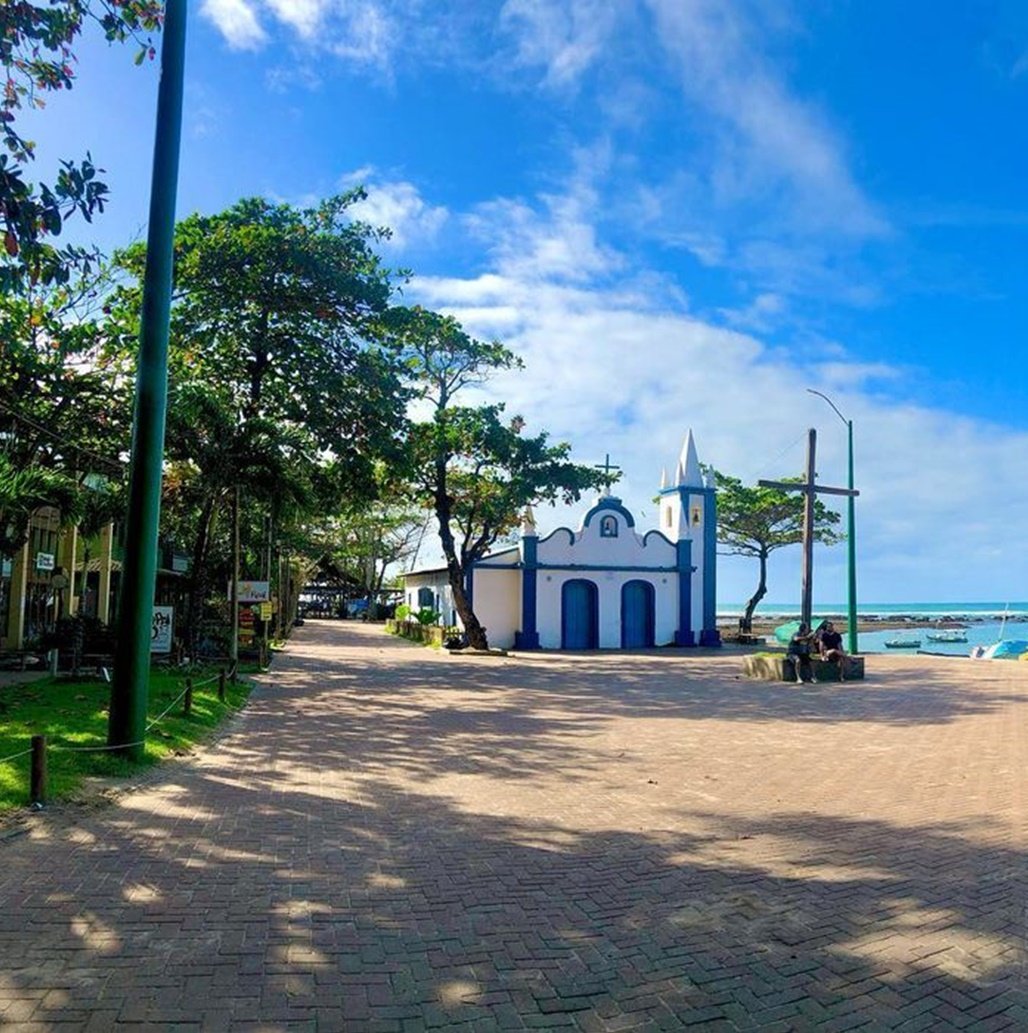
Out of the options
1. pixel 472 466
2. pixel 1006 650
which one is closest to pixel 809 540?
pixel 472 466

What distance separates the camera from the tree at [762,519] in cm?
4238

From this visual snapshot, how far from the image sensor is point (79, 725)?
10.2m

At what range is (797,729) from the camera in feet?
40.3

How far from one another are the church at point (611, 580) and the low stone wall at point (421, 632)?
152 cm

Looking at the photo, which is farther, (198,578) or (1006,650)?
(1006,650)

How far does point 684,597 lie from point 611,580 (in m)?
3.28

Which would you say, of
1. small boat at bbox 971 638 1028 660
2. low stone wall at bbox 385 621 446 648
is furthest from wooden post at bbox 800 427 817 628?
small boat at bbox 971 638 1028 660

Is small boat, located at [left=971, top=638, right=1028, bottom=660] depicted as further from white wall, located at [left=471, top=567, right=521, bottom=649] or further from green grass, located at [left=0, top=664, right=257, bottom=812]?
green grass, located at [left=0, top=664, right=257, bottom=812]

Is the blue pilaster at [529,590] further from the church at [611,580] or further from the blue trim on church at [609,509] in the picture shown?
the blue trim on church at [609,509]

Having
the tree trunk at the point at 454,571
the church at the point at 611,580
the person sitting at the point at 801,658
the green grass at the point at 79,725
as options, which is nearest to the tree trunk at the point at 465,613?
the tree trunk at the point at 454,571

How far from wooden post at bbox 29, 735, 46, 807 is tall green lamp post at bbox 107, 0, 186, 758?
5.35 feet

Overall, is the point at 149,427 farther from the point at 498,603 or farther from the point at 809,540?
the point at 498,603

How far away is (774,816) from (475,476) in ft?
76.4

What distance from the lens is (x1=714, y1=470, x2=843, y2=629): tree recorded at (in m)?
42.4
